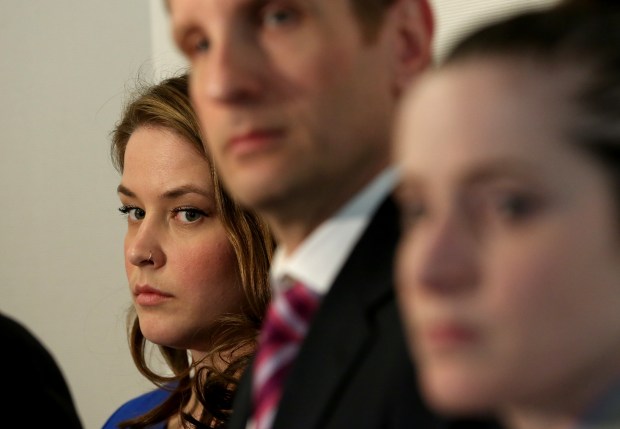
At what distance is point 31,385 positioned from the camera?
28.9 inches

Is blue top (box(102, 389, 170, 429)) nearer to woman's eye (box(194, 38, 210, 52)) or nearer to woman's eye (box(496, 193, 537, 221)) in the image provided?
woman's eye (box(194, 38, 210, 52))

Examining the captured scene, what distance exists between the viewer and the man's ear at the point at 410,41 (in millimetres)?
612

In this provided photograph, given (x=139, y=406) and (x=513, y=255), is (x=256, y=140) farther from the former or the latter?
(x=139, y=406)

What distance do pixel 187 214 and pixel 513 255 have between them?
3.03ft

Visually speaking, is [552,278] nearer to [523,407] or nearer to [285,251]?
[523,407]

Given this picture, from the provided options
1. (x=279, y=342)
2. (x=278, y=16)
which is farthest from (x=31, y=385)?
(x=278, y=16)

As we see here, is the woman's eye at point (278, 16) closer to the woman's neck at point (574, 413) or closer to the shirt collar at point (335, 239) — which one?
the shirt collar at point (335, 239)

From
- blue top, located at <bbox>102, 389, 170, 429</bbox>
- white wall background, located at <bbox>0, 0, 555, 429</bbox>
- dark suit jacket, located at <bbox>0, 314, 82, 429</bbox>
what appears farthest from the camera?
white wall background, located at <bbox>0, 0, 555, 429</bbox>

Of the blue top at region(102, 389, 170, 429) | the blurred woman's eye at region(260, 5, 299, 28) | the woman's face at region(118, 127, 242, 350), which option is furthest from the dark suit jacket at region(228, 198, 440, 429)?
the blue top at region(102, 389, 170, 429)

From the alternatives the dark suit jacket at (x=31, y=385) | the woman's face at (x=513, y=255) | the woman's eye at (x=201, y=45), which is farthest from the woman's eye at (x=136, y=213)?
the woman's face at (x=513, y=255)

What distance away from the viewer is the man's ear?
2.01 feet

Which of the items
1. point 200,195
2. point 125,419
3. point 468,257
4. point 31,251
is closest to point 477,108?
point 468,257

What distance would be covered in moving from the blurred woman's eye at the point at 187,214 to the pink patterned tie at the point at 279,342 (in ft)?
2.18

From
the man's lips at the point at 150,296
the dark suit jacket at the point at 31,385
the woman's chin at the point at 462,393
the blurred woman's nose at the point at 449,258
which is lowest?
the man's lips at the point at 150,296
